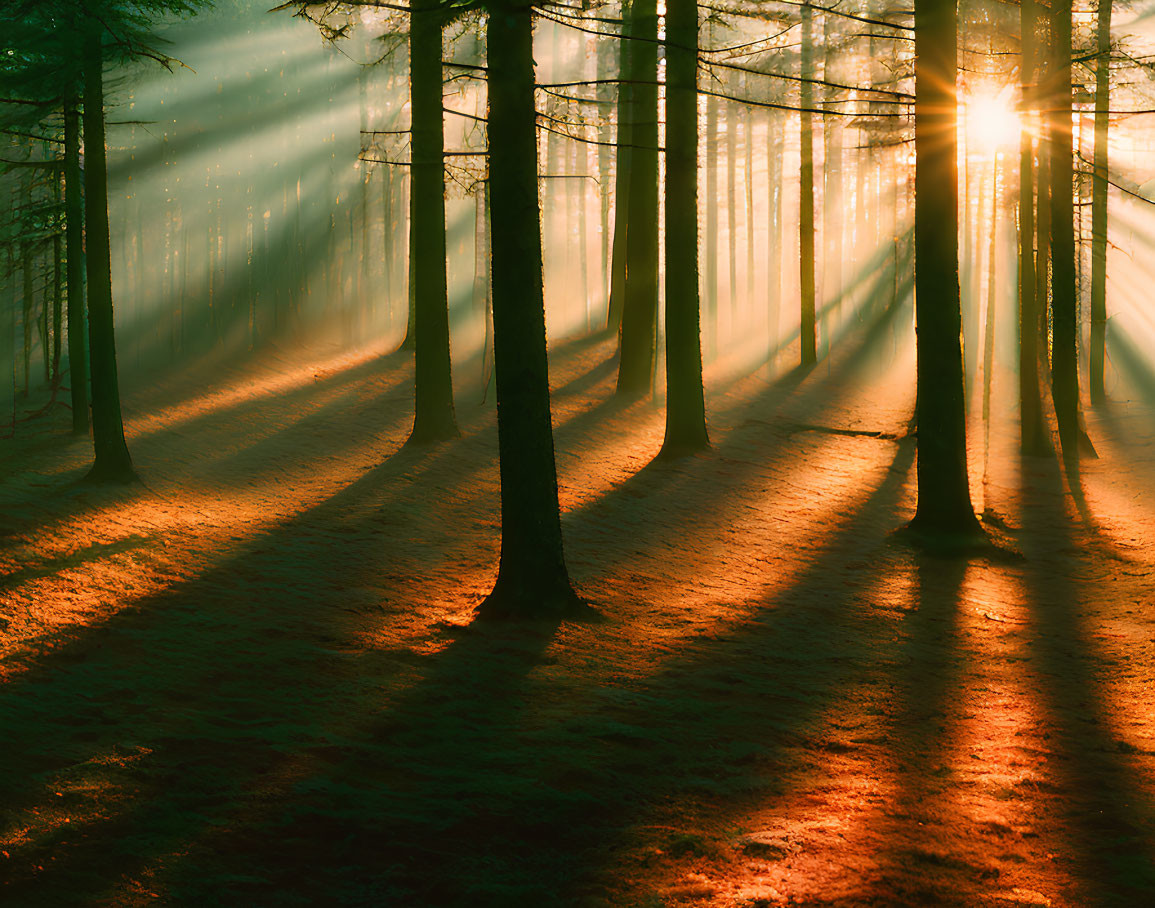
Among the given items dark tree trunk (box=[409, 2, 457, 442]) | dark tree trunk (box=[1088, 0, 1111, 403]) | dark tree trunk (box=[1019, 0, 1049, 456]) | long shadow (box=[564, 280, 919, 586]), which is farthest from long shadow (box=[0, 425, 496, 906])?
dark tree trunk (box=[1088, 0, 1111, 403])

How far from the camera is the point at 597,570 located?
9164 mm

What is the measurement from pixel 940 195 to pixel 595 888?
9.12 m

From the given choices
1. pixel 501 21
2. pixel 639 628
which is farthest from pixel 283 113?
pixel 639 628

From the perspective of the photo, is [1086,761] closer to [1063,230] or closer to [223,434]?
[1063,230]

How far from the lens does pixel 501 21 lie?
7.11 meters

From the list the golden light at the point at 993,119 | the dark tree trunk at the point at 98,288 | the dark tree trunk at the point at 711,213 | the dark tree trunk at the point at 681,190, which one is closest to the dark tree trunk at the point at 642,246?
the dark tree trunk at the point at 681,190

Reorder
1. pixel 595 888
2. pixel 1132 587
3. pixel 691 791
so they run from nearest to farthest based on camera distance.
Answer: pixel 595 888
pixel 691 791
pixel 1132 587

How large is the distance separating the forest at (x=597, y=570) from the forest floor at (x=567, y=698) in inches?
1.3

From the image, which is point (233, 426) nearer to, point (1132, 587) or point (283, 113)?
point (1132, 587)

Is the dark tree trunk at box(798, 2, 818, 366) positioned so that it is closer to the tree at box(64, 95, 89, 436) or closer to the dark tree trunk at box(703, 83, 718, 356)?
the dark tree trunk at box(703, 83, 718, 356)

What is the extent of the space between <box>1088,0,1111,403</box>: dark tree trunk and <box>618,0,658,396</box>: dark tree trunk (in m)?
8.30

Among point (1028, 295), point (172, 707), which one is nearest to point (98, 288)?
point (172, 707)

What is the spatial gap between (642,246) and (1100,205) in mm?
13759

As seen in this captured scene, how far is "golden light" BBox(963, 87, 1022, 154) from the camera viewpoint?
17500 millimetres
